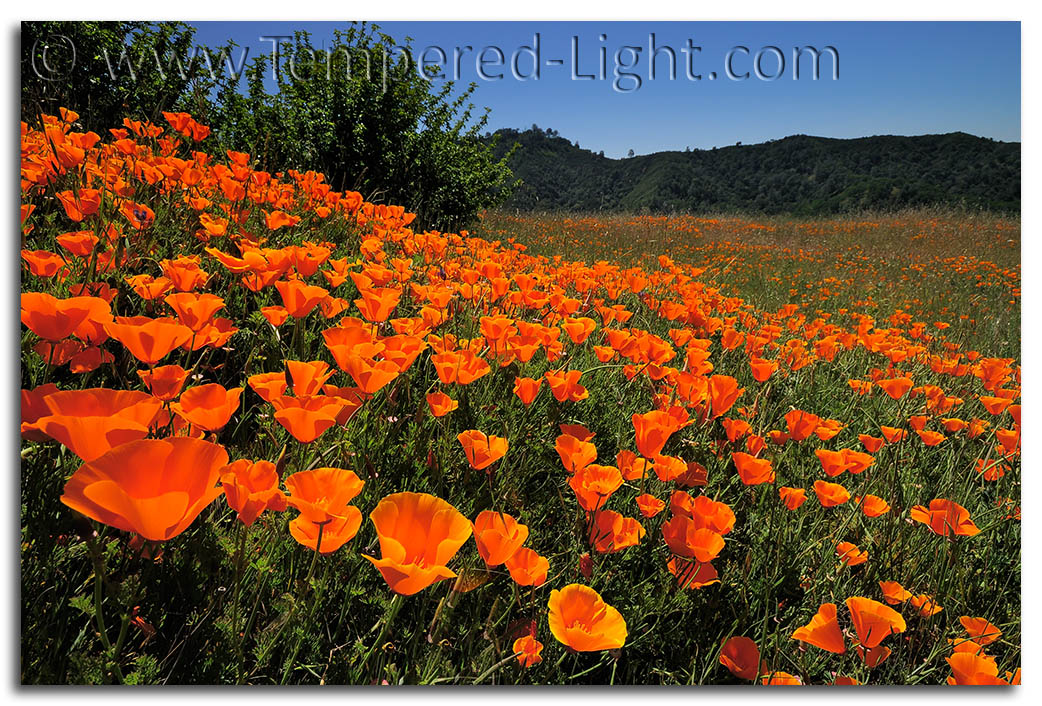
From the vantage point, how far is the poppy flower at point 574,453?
0.95m

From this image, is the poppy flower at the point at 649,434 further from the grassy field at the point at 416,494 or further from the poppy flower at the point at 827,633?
the poppy flower at the point at 827,633

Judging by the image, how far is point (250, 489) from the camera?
67 centimetres

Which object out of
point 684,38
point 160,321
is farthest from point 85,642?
point 684,38

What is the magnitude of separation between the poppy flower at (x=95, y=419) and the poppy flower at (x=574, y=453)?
0.62m

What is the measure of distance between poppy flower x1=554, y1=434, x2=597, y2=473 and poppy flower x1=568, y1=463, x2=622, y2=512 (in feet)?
0.05

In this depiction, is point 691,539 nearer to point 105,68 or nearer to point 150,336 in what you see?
point 150,336

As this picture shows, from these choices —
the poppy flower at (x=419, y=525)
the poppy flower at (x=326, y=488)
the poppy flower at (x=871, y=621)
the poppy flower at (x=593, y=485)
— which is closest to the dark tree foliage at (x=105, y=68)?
the poppy flower at (x=326, y=488)

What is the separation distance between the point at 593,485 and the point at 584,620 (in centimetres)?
22

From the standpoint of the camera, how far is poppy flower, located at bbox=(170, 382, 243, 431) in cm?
70

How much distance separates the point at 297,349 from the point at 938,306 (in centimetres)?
599

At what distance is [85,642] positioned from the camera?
73cm

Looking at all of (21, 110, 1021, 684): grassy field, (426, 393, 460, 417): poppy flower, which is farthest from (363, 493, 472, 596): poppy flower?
(426, 393, 460, 417): poppy flower

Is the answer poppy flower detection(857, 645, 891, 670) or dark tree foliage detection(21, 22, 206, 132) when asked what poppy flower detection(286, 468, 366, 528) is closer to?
poppy flower detection(857, 645, 891, 670)

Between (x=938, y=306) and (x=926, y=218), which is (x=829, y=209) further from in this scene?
(x=938, y=306)
